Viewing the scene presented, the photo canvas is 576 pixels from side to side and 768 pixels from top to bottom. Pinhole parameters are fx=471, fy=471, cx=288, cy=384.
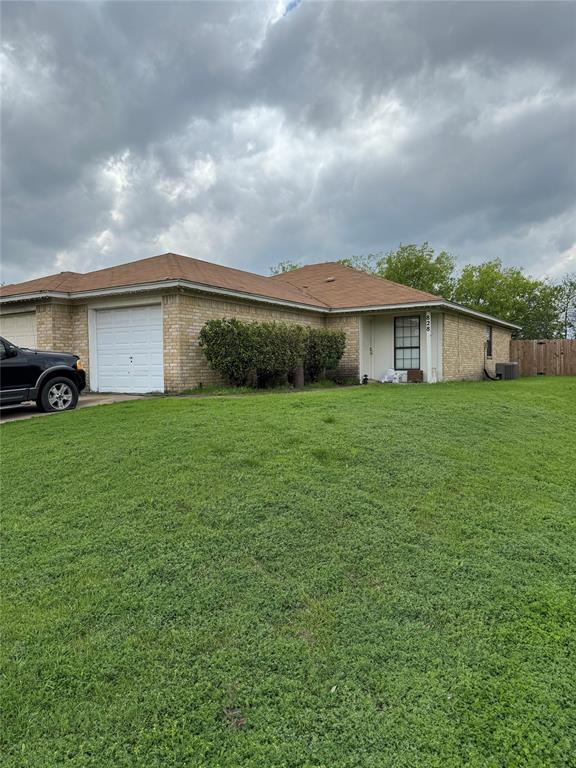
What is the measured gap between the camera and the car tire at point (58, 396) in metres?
8.59

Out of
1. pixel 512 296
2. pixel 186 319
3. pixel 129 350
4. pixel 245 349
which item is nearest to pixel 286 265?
pixel 512 296

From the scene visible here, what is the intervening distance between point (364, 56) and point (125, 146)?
7243mm

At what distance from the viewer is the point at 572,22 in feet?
33.4

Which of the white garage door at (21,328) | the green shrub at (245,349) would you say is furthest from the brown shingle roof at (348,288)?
the white garage door at (21,328)

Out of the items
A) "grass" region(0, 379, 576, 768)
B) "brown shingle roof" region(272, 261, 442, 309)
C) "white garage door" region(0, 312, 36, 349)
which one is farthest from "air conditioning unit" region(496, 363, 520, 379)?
"white garage door" region(0, 312, 36, 349)

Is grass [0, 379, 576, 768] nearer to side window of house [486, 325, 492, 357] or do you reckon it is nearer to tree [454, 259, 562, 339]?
side window of house [486, 325, 492, 357]

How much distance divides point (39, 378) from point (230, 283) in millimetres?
6784

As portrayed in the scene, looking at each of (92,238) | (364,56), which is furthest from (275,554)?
(92,238)

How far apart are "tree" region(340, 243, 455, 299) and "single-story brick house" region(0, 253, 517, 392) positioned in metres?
19.0

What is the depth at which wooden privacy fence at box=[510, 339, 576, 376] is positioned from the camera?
23.5 meters

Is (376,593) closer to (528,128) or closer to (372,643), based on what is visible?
(372,643)

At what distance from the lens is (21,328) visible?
539 inches

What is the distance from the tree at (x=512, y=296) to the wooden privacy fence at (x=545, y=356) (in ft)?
38.2

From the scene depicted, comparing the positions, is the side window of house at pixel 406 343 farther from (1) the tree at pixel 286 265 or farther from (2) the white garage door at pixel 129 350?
(1) the tree at pixel 286 265
